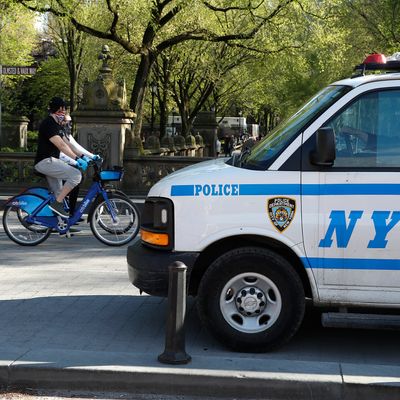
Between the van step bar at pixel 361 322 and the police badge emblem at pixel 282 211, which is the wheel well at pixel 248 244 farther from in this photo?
the van step bar at pixel 361 322

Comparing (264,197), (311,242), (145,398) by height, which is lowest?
(145,398)

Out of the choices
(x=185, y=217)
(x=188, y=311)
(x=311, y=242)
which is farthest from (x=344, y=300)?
(x=188, y=311)

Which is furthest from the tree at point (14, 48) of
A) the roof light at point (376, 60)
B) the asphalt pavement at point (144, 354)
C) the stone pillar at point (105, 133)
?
the roof light at point (376, 60)

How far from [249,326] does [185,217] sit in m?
0.94

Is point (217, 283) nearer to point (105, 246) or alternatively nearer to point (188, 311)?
point (188, 311)

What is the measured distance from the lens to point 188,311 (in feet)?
22.2

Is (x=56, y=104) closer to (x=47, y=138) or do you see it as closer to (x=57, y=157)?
(x=47, y=138)

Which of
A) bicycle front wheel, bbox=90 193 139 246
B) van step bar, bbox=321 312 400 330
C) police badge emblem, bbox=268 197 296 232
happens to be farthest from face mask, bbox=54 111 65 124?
van step bar, bbox=321 312 400 330

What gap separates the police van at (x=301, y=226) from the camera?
5344 mm

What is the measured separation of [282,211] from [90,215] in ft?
17.4

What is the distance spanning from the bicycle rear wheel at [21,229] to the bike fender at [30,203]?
7 cm

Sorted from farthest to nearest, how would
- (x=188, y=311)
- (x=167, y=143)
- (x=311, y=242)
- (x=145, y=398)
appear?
(x=167, y=143), (x=188, y=311), (x=311, y=242), (x=145, y=398)

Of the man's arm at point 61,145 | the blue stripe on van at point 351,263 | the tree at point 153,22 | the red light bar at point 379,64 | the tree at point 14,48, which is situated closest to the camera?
the blue stripe on van at point 351,263

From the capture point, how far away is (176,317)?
5055 mm
